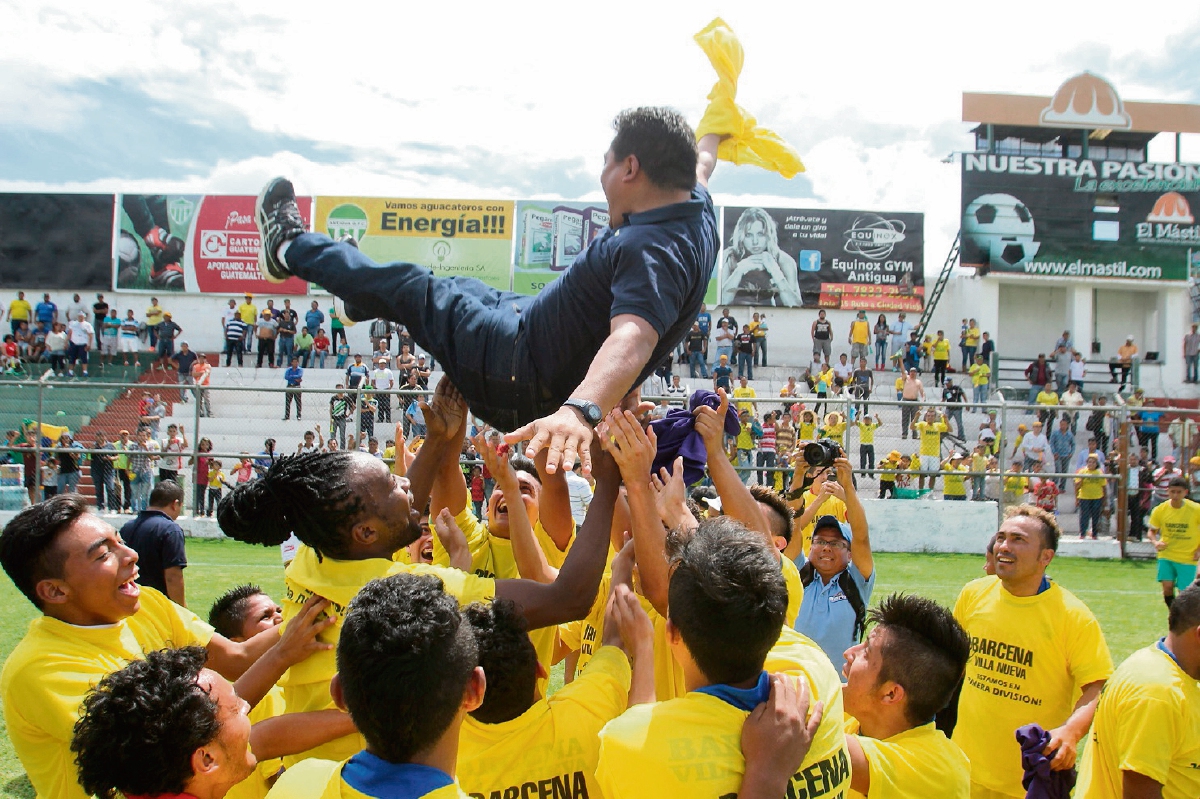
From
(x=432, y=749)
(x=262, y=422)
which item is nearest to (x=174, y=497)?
(x=432, y=749)

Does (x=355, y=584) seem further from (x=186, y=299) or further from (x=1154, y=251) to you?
(x=1154, y=251)

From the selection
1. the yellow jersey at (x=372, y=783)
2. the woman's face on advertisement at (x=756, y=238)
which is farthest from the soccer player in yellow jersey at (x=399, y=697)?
the woman's face on advertisement at (x=756, y=238)

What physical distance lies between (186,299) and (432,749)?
29022mm

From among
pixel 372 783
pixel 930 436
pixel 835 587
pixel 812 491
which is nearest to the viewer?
pixel 372 783

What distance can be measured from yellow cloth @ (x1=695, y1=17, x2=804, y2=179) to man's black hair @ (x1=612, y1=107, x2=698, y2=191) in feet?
1.99

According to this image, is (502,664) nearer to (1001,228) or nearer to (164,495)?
(164,495)

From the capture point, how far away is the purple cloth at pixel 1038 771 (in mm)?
3693

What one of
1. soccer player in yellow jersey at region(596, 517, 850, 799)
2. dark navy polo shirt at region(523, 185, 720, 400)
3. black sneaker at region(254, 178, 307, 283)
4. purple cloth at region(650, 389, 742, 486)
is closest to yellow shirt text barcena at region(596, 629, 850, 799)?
soccer player in yellow jersey at region(596, 517, 850, 799)

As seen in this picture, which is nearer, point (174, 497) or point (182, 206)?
point (174, 497)

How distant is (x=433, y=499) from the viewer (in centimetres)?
442

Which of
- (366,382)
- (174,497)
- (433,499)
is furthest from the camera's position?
(366,382)

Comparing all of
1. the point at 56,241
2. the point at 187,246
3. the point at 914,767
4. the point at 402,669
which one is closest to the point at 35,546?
the point at 402,669

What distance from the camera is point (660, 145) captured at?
2.89 m

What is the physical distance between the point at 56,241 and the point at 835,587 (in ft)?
97.7
